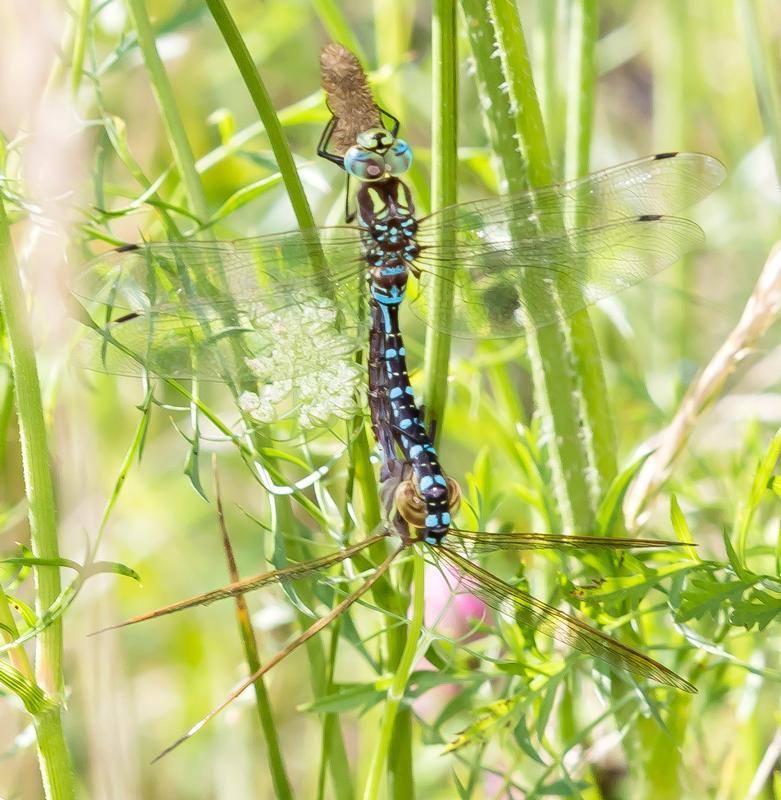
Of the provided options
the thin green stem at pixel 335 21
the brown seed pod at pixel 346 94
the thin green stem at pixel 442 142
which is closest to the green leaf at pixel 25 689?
the thin green stem at pixel 442 142

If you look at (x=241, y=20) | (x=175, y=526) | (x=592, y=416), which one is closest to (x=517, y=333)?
(x=592, y=416)

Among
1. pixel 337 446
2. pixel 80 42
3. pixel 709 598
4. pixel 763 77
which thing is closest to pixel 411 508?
pixel 709 598

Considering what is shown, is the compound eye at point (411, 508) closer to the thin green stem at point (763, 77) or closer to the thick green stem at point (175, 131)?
the thick green stem at point (175, 131)

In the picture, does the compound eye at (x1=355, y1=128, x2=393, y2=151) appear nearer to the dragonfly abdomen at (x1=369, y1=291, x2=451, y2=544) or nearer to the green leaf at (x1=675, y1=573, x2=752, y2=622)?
the dragonfly abdomen at (x1=369, y1=291, x2=451, y2=544)

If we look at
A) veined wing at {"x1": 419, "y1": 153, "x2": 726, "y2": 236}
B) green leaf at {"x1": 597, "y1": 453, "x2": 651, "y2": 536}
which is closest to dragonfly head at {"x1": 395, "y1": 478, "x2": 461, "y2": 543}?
green leaf at {"x1": 597, "y1": 453, "x2": 651, "y2": 536}

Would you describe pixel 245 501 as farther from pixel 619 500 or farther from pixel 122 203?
pixel 619 500

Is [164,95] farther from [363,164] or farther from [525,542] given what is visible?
[525,542]
